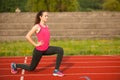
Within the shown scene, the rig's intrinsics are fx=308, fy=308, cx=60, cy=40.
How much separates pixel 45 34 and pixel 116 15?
13699 mm

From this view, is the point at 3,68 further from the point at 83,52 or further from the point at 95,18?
the point at 95,18

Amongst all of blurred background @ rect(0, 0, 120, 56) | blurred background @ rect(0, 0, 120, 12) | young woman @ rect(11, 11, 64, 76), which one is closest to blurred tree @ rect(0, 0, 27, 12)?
blurred background @ rect(0, 0, 120, 12)

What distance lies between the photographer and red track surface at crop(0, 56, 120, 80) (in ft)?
23.7

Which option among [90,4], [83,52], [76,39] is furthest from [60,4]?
[90,4]

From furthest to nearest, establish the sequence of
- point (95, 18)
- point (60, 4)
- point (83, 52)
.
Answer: point (60, 4) < point (95, 18) < point (83, 52)

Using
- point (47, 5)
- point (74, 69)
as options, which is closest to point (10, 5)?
point (47, 5)

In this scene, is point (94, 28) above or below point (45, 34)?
below

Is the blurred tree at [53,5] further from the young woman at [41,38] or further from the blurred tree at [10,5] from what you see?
the young woman at [41,38]

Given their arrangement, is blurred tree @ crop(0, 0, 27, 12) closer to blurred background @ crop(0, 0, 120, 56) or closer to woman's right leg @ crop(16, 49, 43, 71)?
blurred background @ crop(0, 0, 120, 56)

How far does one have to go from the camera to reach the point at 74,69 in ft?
26.8

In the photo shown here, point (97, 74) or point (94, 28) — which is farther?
point (94, 28)

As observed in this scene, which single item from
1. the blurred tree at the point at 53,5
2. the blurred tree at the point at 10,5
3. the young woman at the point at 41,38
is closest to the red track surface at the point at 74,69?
the young woman at the point at 41,38

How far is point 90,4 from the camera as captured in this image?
131 ft

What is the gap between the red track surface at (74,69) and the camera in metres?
7.24
